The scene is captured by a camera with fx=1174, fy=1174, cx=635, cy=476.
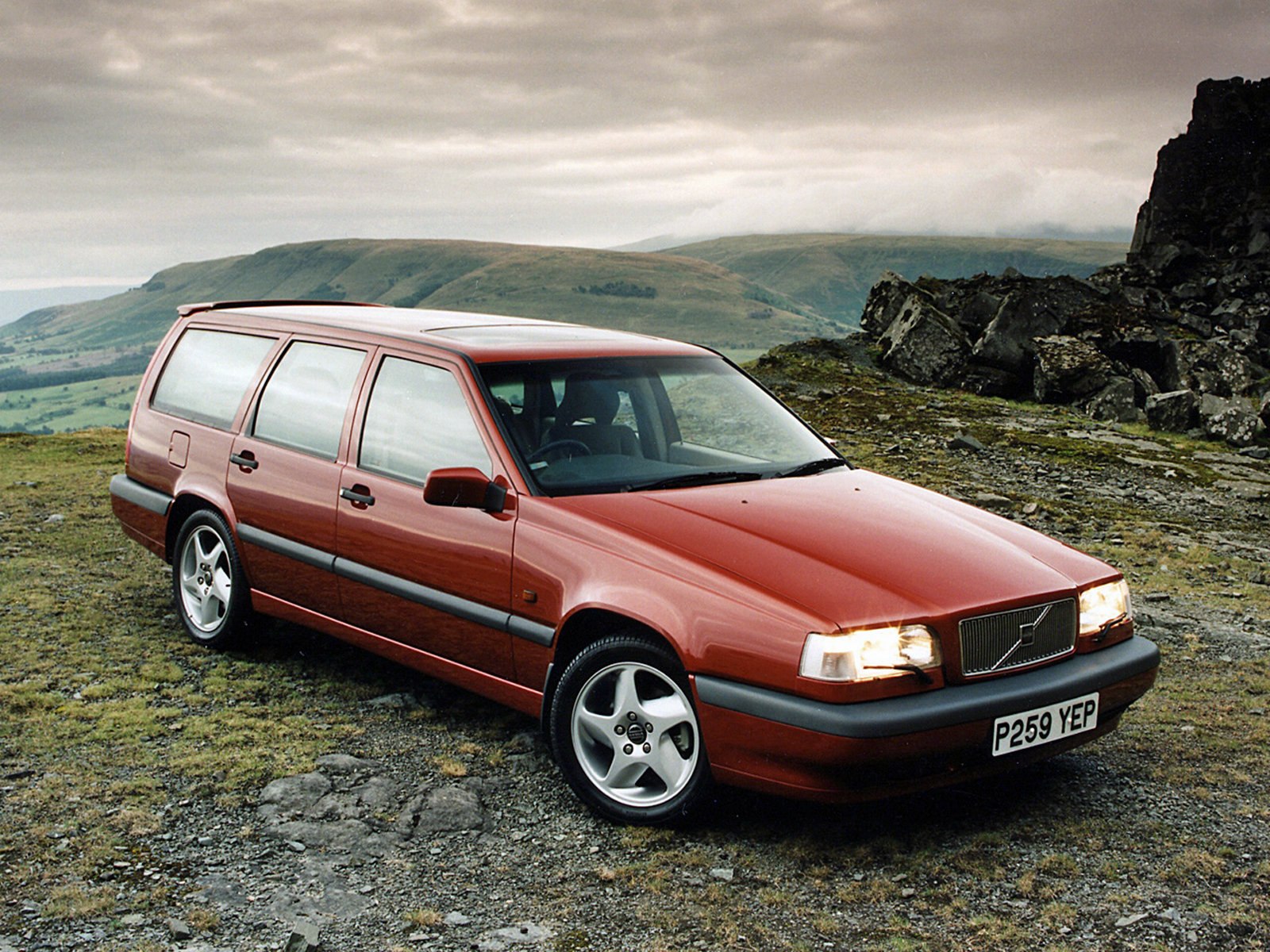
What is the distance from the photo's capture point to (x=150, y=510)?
21.4 ft

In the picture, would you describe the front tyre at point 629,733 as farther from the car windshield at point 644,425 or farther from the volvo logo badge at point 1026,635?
the volvo logo badge at point 1026,635

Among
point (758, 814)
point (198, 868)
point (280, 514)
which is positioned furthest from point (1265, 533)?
point (198, 868)

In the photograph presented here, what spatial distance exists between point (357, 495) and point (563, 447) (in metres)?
0.99

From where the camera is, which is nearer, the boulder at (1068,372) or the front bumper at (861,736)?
the front bumper at (861,736)

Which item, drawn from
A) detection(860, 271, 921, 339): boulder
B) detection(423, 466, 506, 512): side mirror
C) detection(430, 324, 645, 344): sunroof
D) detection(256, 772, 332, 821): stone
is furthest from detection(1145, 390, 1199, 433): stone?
detection(256, 772, 332, 821): stone

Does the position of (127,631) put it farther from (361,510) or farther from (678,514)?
(678,514)

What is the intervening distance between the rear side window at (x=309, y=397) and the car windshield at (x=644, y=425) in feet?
2.94

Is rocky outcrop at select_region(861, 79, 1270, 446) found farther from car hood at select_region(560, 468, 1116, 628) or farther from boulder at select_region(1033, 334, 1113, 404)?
car hood at select_region(560, 468, 1116, 628)

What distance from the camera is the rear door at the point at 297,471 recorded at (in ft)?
17.5

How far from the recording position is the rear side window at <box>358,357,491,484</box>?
190 inches

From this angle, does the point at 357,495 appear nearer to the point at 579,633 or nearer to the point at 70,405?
the point at 579,633

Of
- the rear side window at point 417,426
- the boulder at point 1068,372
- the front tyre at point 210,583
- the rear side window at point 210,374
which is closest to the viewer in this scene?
the rear side window at point 417,426

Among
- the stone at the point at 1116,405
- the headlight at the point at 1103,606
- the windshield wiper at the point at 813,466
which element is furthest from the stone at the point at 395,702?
the stone at the point at 1116,405

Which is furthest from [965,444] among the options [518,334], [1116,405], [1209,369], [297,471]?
[297,471]
